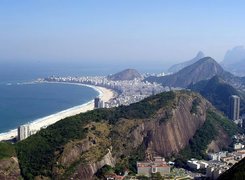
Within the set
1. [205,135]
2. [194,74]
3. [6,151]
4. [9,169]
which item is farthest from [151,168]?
[194,74]

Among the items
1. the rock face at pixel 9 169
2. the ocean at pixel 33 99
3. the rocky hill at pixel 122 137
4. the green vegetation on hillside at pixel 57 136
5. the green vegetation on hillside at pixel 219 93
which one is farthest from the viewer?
the green vegetation on hillside at pixel 219 93

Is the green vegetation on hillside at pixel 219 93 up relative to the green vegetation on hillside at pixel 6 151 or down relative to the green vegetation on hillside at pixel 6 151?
down

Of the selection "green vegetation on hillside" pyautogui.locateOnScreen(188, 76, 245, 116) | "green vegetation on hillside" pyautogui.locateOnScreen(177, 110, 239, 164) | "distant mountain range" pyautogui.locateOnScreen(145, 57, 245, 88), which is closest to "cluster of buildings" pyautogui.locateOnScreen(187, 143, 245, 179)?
"green vegetation on hillside" pyautogui.locateOnScreen(177, 110, 239, 164)

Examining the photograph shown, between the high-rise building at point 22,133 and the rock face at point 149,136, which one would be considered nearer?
the rock face at point 149,136

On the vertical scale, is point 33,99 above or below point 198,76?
below

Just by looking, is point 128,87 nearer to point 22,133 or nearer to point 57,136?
point 22,133

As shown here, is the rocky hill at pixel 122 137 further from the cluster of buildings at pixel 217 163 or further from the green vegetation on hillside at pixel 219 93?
the green vegetation on hillside at pixel 219 93

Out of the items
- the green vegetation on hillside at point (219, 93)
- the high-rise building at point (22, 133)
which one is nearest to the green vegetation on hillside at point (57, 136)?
the high-rise building at point (22, 133)
